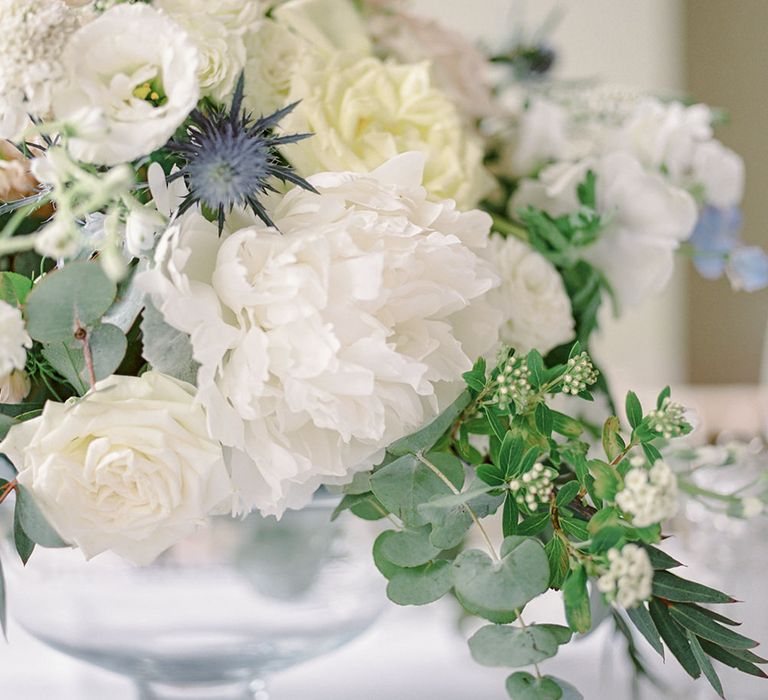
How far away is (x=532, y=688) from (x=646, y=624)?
0.05 meters

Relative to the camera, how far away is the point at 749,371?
252 cm

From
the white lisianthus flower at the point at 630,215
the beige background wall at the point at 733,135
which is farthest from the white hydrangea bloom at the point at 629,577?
the beige background wall at the point at 733,135

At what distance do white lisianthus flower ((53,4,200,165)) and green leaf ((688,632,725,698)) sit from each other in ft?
0.80

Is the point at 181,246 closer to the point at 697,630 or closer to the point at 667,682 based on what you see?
the point at 697,630

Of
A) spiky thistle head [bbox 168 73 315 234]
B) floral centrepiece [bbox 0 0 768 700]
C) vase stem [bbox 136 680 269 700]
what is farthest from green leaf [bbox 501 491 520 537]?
vase stem [bbox 136 680 269 700]

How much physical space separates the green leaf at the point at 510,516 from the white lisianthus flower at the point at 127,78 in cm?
17

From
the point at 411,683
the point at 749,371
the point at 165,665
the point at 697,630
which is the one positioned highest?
the point at 697,630

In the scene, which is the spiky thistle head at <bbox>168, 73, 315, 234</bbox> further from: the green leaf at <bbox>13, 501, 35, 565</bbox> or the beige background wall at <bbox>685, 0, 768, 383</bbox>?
the beige background wall at <bbox>685, 0, 768, 383</bbox>

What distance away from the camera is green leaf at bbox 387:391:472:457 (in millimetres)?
333

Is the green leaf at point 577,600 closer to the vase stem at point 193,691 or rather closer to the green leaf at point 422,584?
the green leaf at point 422,584

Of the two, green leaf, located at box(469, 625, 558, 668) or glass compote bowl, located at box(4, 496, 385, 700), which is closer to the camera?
green leaf, located at box(469, 625, 558, 668)

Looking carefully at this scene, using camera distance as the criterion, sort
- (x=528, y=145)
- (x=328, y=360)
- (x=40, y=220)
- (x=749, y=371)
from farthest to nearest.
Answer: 1. (x=749, y=371)
2. (x=528, y=145)
3. (x=40, y=220)
4. (x=328, y=360)

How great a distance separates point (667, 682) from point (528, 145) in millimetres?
350

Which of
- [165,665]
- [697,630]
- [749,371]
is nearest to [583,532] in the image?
[697,630]
